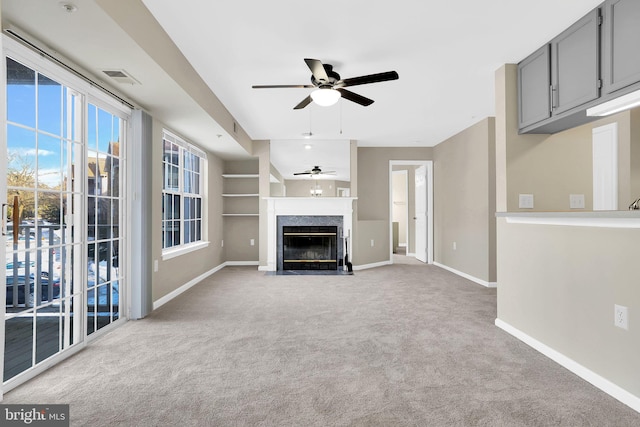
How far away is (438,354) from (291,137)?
4.48 m

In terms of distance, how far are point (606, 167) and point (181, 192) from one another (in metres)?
5.29

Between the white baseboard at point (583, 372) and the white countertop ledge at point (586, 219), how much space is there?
0.91 m

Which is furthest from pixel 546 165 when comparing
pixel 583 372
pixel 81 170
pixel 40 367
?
pixel 40 367

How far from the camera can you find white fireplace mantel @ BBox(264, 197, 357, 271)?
6070mm

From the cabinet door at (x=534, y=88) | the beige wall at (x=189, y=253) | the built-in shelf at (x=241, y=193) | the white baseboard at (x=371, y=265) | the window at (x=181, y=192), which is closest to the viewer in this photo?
the cabinet door at (x=534, y=88)

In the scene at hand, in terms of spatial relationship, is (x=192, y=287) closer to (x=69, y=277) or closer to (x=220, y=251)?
(x=220, y=251)

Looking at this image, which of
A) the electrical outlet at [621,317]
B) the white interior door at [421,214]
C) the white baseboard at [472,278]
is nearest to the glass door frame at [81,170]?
the electrical outlet at [621,317]

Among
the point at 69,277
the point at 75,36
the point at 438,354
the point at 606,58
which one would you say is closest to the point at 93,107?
the point at 75,36

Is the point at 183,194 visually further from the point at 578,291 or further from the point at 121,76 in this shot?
the point at 578,291

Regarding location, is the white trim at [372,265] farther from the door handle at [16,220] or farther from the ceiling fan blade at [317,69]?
the door handle at [16,220]

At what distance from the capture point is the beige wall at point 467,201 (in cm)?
480

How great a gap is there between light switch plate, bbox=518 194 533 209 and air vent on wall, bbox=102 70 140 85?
11.2 feet

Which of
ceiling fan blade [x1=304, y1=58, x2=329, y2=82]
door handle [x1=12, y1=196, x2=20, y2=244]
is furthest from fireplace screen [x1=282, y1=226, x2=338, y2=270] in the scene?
door handle [x1=12, y1=196, x2=20, y2=244]

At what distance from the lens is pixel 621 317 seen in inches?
73.8
